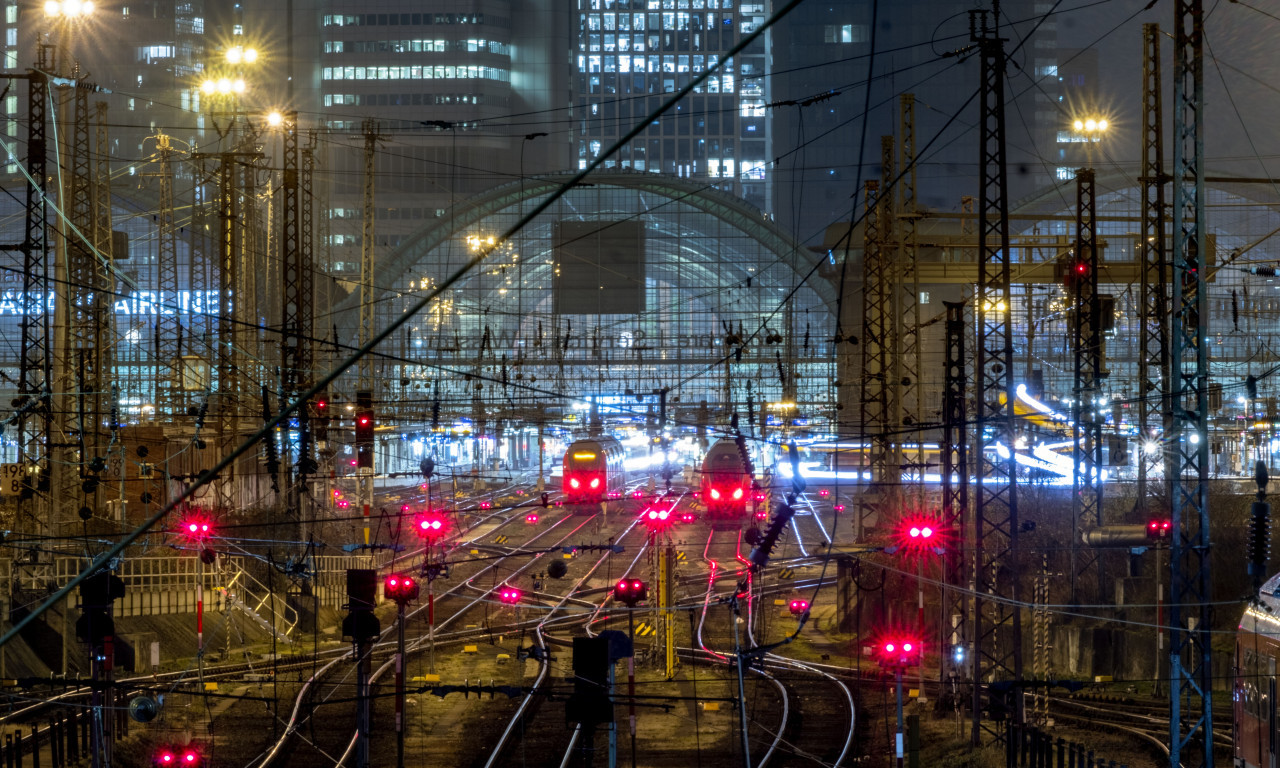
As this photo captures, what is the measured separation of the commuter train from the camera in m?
11.8

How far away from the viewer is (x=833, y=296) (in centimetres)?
5272

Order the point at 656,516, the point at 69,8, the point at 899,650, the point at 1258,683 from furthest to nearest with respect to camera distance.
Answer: the point at 656,516, the point at 69,8, the point at 899,650, the point at 1258,683

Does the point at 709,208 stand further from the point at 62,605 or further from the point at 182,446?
the point at 62,605

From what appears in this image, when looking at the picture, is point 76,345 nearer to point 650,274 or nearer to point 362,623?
point 362,623

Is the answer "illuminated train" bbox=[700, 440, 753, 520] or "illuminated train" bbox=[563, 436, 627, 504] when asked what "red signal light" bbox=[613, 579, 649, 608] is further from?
"illuminated train" bbox=[563, 436, 627, 504]

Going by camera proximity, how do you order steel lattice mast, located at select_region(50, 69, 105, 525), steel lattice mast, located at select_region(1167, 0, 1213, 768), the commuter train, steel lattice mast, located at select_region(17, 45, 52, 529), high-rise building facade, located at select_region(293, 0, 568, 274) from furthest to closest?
1. high-rise building facade, located at select_region(293, 0, 568, 274)
2. steel lattice mast, located at select_region(50, 69, 105, 525)
3. steel lattice mast, located at select_region(17, 45, 52, 529)
4. steel lattice mast, located at select_region(1167, 0, 1213, 768)
5. the commuter train

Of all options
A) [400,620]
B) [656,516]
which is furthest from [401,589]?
[656,516]

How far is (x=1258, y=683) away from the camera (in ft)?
40.1

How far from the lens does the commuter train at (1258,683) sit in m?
11.8

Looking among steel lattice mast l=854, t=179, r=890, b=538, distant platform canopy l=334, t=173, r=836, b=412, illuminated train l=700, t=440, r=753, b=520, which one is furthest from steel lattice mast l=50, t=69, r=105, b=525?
distant platform canopy l=334, t=173, r=836, b=412

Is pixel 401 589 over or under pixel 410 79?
under

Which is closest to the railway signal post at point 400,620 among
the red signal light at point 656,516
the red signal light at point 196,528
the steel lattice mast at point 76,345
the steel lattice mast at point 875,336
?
the red signal light at point 196,528

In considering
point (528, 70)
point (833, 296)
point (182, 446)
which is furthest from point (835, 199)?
point (182, 446)

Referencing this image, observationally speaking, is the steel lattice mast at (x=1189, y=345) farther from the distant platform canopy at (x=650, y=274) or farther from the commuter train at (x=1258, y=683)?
the distant platform canopy at (x=650, y=274)
